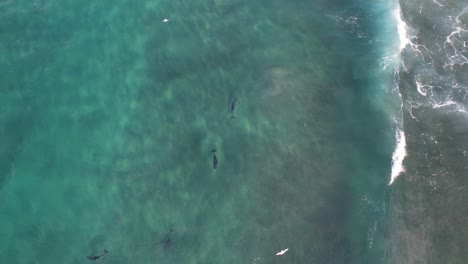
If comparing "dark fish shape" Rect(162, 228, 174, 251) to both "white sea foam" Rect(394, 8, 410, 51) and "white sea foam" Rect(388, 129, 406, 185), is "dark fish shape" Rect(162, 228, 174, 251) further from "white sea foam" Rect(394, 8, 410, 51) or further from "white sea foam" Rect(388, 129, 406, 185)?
"white sea foam" Rect(394, 8, 410, 51)

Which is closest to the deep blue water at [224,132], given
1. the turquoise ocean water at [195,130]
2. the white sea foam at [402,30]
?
the turquoise ocean water at [195,130]

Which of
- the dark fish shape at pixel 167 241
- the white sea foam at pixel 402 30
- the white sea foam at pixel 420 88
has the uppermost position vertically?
the white sea foam at pixel 402 30

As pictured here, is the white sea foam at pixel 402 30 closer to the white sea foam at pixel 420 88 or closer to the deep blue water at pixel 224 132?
the deep blue water at pixel 224 132

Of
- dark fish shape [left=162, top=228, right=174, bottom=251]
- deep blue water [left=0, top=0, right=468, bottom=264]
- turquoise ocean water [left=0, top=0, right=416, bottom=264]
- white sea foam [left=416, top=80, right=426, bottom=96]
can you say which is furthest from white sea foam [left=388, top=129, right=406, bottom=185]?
dark fish shape [left=162, top=228, right=174, bottom=251]

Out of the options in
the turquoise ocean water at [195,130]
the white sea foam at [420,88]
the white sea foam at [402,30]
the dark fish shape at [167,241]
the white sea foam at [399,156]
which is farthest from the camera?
the white sea foam at [402,30]

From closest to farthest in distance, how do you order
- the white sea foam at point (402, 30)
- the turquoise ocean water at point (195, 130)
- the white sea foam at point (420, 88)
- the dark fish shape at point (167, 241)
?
the dark fish shape at point (167, 241), the turquoise ocean water at point (195, 130), the white sea foam at point (420, 88), the white sea foam at point (402, 30)

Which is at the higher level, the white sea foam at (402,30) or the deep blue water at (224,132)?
the white sea foam at (402,30)

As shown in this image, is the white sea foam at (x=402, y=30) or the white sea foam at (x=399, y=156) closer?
the white sea foam at (x=399, y=156)

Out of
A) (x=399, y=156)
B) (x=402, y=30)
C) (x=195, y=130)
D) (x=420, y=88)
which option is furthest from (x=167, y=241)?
(x=402, y=30)
